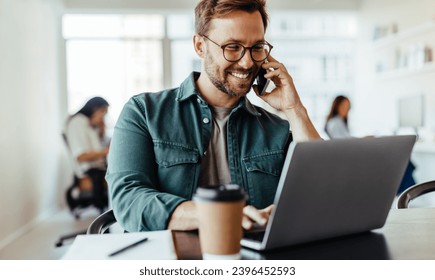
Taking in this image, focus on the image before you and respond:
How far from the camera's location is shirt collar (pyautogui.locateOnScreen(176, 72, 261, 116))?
1.10 metres

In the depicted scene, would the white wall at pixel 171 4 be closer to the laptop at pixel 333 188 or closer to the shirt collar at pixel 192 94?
the shirt collar at pixel 192 94

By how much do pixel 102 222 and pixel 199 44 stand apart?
50 centimetres

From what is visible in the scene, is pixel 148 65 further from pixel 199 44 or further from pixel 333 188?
pixel 333 188

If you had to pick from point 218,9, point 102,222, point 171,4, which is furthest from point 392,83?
point 102,222

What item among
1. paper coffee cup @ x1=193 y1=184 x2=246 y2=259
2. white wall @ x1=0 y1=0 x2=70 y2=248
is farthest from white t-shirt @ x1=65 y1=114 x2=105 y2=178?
paper coffee cup @ x1=193 y1=184 x2=246 y2=259

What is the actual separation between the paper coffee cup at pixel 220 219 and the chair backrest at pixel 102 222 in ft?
1.25

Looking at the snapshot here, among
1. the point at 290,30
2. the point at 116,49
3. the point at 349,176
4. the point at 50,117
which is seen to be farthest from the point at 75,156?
the point at 349,176

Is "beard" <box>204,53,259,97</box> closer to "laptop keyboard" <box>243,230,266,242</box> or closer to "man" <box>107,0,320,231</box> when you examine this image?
"man" <box>107,0,320,231</box>

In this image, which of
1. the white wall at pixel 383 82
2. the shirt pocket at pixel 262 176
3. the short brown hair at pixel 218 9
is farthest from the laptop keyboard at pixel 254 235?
the white wall at pixel 383 82

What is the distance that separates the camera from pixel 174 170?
1.00 metres

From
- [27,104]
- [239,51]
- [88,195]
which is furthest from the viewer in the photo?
[88,195]

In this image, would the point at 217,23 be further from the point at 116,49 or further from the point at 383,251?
the point at 116,49

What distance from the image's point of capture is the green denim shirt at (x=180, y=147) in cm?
94
